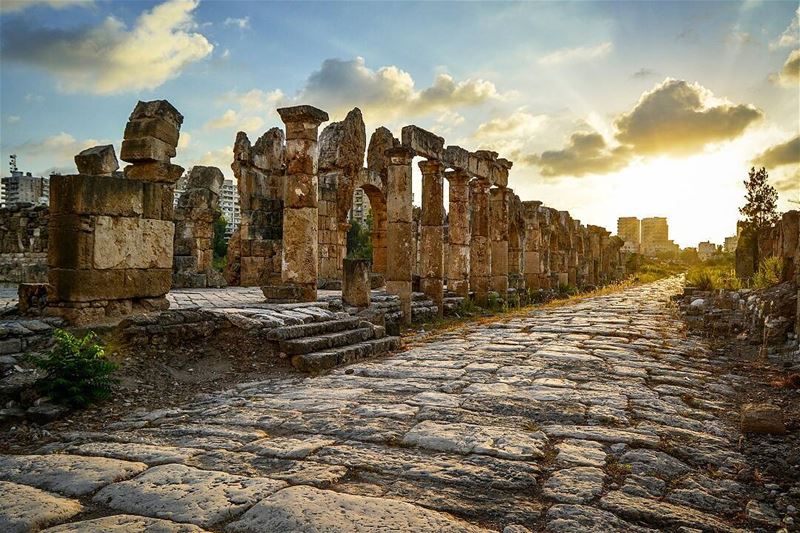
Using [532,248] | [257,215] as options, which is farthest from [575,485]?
[532,248]

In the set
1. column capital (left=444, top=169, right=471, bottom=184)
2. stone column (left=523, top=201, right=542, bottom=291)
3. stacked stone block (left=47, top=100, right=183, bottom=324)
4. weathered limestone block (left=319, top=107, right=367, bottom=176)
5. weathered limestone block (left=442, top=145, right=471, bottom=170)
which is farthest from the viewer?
stone column (left=523, top=201, right=542, bottom=291)

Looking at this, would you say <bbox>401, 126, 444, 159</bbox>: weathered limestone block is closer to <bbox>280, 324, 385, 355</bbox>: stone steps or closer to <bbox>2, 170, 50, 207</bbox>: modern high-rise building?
<bbox>280, 324, 385, 355</bbox>: stone steps

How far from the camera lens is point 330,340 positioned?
341 inches

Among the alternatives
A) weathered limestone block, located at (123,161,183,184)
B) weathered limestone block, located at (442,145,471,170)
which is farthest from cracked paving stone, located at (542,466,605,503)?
weathered limestone block, located at (442,145,471,170)

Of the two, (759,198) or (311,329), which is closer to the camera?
(311,329)

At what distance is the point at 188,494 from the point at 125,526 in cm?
44

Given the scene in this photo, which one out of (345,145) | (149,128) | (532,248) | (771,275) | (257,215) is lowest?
(771,275)

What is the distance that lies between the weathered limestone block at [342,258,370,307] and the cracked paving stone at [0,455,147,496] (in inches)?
290

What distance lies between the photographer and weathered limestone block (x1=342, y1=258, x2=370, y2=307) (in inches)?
448

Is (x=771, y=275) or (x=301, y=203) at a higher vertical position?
(x=301, y=203)

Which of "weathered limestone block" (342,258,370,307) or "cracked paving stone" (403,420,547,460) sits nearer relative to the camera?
"cracked paving stone" (403,420,547,460)

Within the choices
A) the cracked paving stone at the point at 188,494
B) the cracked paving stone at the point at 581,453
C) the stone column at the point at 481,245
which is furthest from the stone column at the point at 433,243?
the cracked paving stone at the point at 188,494

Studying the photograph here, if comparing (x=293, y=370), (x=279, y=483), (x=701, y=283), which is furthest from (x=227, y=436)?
(x=701, y=283)

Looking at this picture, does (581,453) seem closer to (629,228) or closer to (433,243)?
(433,243)
